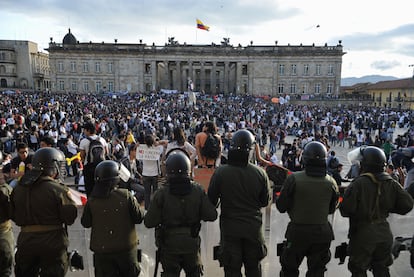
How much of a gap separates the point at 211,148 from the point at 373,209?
250 cm

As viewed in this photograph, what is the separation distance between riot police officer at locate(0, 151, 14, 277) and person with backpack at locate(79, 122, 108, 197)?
103cm

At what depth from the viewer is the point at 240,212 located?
313 cm

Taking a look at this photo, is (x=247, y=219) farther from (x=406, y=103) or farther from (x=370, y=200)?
(x=406, y=103)

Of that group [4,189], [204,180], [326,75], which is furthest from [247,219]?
[326,75]

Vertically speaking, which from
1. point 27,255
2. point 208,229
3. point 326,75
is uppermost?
point 326,75

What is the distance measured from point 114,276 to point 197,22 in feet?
178

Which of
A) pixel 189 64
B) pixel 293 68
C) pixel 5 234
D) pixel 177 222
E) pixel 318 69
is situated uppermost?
pixel 189 64

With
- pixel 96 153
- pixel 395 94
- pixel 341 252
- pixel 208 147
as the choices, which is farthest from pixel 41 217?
pixel 395 94

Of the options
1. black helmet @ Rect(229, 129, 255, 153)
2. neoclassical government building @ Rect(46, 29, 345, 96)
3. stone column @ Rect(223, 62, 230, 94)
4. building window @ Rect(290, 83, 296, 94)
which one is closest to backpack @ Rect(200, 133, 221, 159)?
black helmet @ Rect(229, 129, 255, 153)

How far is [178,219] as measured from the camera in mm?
2957

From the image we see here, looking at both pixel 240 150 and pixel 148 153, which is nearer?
pixel 240 150

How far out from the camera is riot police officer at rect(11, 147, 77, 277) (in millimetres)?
2963

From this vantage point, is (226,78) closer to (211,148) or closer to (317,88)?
(317,88)

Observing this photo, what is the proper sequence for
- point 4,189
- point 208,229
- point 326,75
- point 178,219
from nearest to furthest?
point 178,219 → point 4,189 → point 208,229 → point 326,75
